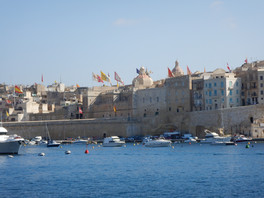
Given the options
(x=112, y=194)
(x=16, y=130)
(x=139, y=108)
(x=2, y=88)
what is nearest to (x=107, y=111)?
(x=139, y=108)

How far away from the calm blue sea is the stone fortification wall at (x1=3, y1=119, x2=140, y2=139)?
97.1 ft

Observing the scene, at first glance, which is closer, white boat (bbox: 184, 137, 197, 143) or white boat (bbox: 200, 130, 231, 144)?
white boat (bbox: 200, 130, 231, 144)

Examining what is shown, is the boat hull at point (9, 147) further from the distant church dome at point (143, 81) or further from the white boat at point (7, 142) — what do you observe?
the distant church dome at point (143, 81)

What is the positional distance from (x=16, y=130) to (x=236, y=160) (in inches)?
2011

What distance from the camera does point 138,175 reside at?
43344 mm

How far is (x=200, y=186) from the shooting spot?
3681 centimetres

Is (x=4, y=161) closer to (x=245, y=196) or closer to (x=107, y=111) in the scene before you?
(x=245, y=196)

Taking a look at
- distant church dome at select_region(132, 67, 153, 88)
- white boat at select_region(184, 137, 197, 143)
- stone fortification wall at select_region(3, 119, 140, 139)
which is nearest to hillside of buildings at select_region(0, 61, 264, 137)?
distant church dome at select_region(132, 67, 153, 88)

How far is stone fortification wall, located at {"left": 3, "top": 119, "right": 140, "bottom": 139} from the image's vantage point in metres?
92.1

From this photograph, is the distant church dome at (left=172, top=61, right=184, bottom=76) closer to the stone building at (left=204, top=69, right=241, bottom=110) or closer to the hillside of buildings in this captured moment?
the hillside of buildings

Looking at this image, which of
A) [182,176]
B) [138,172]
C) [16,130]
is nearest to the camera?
[182,176]

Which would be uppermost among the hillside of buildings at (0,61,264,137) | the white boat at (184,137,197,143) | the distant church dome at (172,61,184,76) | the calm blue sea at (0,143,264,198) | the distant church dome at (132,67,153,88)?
A: the distant church dome at (172,61,184,76)

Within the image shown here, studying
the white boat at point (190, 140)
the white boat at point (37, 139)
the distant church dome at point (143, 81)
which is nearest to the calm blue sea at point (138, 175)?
the white boat at point (190, 140)

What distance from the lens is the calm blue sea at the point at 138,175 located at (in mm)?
35250
